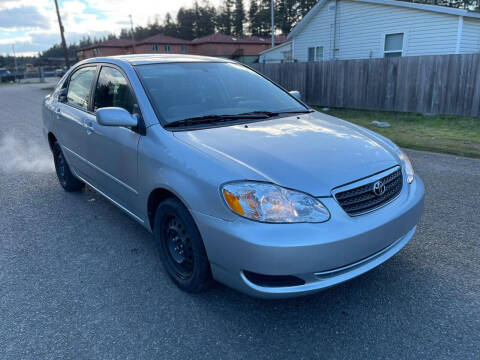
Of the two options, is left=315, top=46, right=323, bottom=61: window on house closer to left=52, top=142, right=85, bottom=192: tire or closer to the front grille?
left=52, top=142, right=85, bottom=192: tire

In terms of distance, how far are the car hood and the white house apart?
15.2 meters

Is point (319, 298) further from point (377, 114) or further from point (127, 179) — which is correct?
point (377, 114)

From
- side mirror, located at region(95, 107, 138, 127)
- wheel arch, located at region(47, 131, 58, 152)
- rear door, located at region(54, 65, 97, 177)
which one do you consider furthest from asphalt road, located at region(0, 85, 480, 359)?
wheel arch, located at region(47, 131, 58, 152)

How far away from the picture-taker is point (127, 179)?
3352 mm

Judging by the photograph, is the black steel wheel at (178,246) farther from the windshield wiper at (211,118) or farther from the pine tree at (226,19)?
the pine tree at (226,19)

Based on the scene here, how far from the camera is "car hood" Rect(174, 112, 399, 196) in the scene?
241cm

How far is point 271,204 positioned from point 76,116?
2.97 m

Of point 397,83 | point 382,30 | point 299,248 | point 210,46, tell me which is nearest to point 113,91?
point 299,248

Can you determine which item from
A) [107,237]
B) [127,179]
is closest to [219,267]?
[127,179]

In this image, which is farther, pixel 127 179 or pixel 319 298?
pixel 127 179

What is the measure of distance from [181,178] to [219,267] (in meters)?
0.65

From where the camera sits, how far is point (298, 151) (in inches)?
106

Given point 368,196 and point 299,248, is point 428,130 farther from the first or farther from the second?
point 299,248

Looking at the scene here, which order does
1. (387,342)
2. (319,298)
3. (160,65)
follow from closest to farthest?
(387,342) < (319,298) < (160,65)
